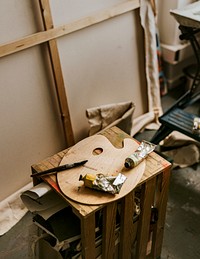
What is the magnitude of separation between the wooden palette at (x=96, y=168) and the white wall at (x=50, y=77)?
507 millimetres

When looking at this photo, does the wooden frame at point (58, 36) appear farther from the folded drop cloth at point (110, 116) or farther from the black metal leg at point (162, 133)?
the black metal leg at point (162, 133)

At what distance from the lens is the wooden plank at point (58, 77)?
65.7 inches

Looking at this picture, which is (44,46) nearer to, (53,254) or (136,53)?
(136,53)

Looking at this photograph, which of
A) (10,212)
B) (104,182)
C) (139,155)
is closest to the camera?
(104,182)

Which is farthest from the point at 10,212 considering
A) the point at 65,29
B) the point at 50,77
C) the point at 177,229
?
the point at 65,29

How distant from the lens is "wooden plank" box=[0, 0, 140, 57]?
63.6 inches

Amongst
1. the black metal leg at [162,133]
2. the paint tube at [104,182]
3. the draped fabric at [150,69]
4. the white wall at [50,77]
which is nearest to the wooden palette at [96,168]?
the paint tube at [104,182]

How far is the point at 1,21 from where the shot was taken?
1.57m

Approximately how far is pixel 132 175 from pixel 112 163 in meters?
0.10

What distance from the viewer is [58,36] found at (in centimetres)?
177

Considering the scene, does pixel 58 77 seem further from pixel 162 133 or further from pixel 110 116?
pixel 162 133

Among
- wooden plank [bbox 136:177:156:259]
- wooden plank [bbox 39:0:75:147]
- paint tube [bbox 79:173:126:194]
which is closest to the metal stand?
wooden plank [bbox 39:0:75:147]

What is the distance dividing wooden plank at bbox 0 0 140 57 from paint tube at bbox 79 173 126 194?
73cm

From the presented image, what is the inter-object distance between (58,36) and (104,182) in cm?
86
